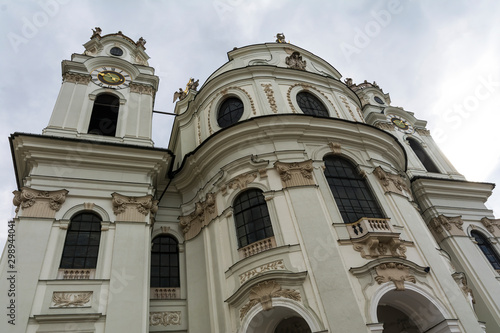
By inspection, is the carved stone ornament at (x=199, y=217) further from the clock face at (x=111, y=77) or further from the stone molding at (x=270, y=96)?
the clock face at (x=111, y=77)

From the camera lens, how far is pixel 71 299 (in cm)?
1113

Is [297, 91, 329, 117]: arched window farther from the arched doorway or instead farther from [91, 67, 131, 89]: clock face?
[91, 67, 131, 89]: clock face

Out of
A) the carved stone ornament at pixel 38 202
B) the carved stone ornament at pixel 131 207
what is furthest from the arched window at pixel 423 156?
the carved stone ornament at pixel 38 202

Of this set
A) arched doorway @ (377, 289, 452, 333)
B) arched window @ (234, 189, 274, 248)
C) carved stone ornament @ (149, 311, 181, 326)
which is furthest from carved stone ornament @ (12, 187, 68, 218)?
arched doorway @ (377, 289, 452, 333)

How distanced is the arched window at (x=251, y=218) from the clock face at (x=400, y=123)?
17152mm

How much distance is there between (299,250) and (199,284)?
4444mm

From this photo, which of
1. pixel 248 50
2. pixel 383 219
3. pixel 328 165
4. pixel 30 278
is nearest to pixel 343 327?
pixel 383 219

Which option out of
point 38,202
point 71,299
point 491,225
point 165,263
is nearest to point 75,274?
point 71,299

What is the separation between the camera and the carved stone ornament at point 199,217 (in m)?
14.8

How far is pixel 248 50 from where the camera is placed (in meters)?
21.7

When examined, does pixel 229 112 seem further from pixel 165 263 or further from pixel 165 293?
pixel 165 293

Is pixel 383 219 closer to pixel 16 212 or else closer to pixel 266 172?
pixel 266 172

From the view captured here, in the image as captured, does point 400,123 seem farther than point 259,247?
Yes

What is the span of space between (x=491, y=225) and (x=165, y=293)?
18.6 meters
